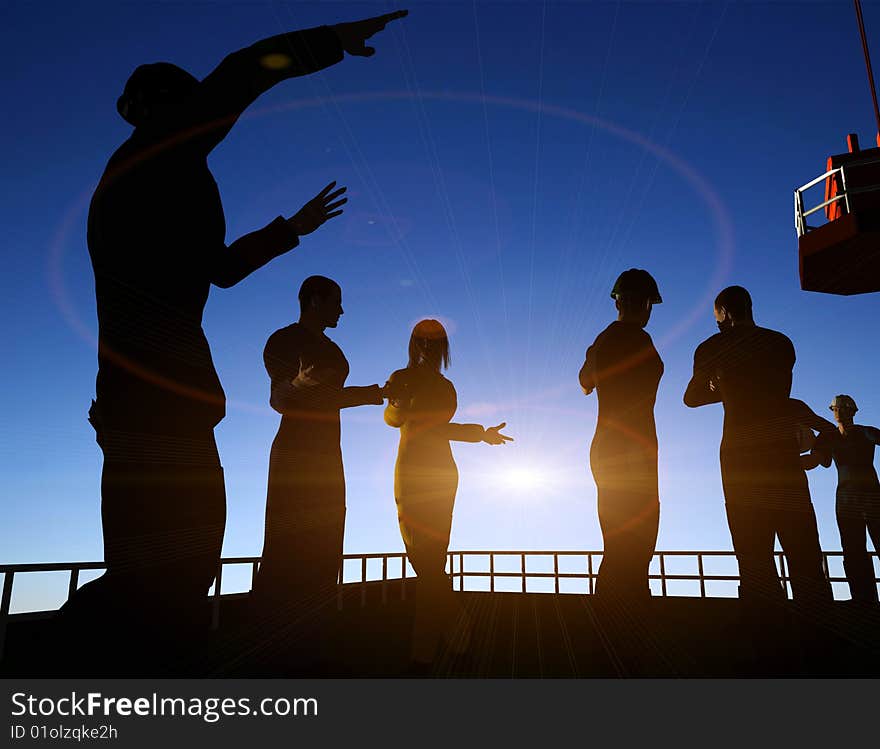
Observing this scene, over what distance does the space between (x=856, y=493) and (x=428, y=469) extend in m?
5.39

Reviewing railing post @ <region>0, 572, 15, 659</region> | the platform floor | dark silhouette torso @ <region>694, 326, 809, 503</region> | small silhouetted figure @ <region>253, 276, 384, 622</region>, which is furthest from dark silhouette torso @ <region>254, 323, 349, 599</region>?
dark silhouette torso @ <region>694, 326, 809, 503</region>

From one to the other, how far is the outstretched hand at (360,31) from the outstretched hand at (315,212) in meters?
0.42

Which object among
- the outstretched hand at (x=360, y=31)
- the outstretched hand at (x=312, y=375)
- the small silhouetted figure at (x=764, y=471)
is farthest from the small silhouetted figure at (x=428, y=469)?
the outstretched hand at (x=360, y=31)

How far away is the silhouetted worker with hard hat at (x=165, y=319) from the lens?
4.82 feet

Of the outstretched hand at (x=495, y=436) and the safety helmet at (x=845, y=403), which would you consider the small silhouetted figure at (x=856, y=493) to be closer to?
the safety helmet at (x=845, y=403)

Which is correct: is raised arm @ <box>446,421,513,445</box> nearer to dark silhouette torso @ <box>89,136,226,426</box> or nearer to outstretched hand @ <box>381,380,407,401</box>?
outstretched hand @ <box>381,380,407,401</box>

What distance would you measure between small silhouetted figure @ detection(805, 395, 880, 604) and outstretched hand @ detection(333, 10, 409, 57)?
23.1 ft

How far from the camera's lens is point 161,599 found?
1.49m

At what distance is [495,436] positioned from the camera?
5008 mm

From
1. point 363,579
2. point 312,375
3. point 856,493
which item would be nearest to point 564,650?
point 312,375

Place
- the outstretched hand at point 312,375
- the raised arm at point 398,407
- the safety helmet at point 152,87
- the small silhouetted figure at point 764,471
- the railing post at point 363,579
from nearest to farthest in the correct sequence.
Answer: the safety helmet at point 152,87 → the outstretched hand at point 312,375 → the small silhouetted figure at point 764,471 → the raised arm at point 398,407 → the railing post at point 363,579

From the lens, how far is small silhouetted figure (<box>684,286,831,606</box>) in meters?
3.93
